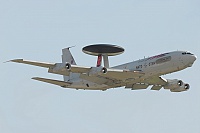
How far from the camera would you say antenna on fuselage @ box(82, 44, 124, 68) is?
368ft

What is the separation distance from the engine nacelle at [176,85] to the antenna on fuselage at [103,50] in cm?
1089

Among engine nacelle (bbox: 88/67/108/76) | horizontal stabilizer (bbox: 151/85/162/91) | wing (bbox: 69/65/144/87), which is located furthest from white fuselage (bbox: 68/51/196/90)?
horizontal stabilizer (bbox: 151/85/162/91)

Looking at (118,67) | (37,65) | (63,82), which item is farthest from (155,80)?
(37,65)

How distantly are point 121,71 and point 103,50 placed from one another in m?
11.2

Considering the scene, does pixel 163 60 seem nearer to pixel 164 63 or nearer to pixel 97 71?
pixel 164 63

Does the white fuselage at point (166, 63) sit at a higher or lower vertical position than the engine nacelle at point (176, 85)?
higher

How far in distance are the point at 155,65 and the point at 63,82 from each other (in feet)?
59.8

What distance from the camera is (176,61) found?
336 feet

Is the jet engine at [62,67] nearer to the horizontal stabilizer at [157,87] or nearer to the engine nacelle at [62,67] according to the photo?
the engine nacelle at [62,67]

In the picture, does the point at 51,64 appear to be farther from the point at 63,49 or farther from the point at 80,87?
the point at 63,49

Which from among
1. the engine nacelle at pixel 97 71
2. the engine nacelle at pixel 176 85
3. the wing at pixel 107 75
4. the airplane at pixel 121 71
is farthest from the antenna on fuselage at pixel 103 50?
the engine nacelle at pixel 176 85

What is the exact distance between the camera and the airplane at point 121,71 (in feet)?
336

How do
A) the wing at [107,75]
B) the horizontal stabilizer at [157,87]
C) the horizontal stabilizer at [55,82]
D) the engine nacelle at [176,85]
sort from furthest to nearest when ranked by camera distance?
the horizontal stabilizer at [157,87] < the engine nacelle at [176,85] < the horizontal stabilizer at [55,82] < the wing at [107,75]

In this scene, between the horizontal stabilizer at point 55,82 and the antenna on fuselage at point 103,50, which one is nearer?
the horizontal stabilizer at point 55,82
